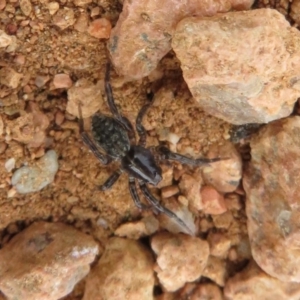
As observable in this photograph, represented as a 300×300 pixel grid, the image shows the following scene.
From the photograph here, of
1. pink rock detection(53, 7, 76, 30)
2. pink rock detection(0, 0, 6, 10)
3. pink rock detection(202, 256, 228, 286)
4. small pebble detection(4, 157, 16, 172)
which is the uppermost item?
pink rock detection(0, 0, 6, 10)

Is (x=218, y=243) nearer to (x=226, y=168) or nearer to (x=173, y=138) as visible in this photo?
(x=226, y=168)

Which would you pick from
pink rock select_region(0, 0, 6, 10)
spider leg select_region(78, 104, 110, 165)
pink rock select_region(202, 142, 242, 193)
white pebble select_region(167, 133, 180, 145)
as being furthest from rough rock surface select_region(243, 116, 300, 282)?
pink rock select_region(0, 0, 6, 10)

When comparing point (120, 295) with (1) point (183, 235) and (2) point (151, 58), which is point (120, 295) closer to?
(1) point (183, 235)

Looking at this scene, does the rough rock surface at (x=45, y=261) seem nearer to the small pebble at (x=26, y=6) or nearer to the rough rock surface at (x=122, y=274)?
the rough rock surface at (x=122, y=274)

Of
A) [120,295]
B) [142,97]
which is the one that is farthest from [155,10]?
[120,295]

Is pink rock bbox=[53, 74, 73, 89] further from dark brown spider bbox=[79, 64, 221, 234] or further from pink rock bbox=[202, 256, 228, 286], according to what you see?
pink rock bbox=[202, 256, 228, 286]

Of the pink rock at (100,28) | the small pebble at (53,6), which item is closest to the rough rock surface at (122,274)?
the pink rock at (100,28)
